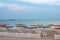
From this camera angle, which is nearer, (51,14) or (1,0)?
(51,14)

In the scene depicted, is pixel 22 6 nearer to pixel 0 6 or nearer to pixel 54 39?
pixel 0 6

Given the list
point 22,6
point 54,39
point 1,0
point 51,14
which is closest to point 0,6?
point 1,0

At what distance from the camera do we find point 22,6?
559cm

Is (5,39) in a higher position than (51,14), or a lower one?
lower

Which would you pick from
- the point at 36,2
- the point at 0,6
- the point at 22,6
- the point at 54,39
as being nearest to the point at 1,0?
the point at 0,6

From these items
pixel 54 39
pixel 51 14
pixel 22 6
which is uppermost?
pixel 22 6

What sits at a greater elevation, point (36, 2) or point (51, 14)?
point (36, 2)

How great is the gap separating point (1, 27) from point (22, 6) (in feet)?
4.28

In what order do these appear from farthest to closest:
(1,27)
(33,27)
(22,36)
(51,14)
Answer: (1,27) < (33,27) < (51,14) < (22,36)

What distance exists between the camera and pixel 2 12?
4980mm

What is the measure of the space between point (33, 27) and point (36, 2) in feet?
3.41


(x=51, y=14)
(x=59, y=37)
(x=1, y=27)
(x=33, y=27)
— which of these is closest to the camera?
(x=59, y=37)

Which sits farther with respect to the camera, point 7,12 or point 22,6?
point 22,6

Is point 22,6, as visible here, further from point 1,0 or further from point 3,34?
point 3,34
